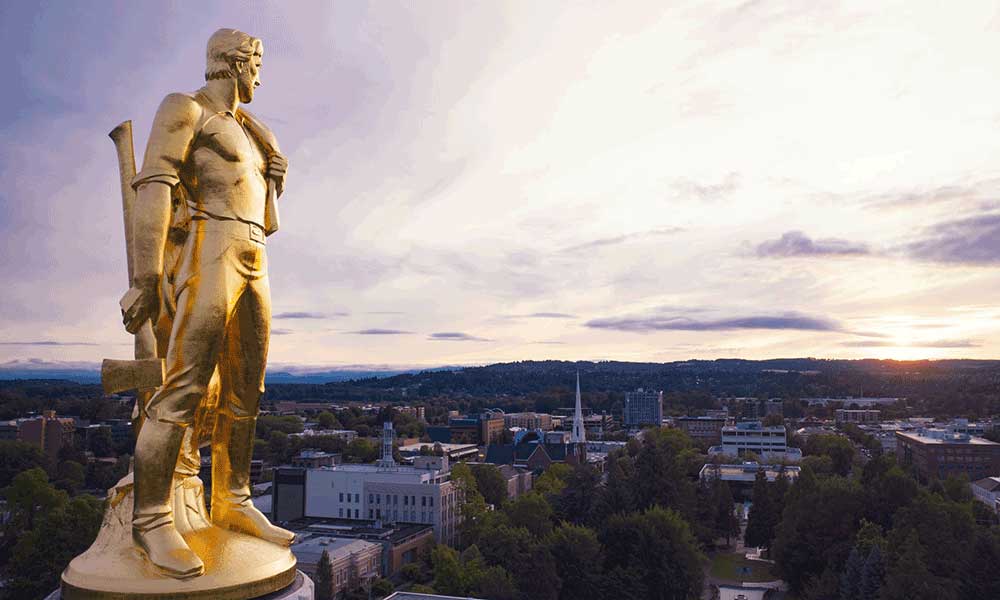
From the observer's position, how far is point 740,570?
167 ft

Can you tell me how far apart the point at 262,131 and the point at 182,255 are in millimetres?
1689

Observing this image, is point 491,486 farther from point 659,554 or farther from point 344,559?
point 659,554

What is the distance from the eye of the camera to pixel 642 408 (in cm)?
16438

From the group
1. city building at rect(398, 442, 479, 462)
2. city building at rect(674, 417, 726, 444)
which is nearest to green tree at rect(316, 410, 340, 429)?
city building at rect(398, 442, 479, 462)

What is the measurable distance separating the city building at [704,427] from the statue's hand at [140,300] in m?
122

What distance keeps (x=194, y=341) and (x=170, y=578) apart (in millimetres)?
2168

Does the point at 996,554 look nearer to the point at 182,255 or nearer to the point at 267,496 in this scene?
the point at 182,255

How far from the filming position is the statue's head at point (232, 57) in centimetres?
908

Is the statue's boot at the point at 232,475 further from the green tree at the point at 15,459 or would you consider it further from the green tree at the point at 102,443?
the green tree at the point at 102,443

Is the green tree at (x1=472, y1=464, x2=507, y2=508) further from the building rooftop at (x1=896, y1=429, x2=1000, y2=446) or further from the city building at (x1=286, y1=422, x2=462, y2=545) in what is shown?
the building rooftop at (x1=896, y1=429, x2=1000, y2=446)

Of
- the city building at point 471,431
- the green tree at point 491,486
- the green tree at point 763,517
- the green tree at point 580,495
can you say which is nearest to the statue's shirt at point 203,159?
the green tree at point 580,495

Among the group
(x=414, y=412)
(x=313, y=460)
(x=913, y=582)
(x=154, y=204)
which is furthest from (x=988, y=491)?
(x=414, y=412)

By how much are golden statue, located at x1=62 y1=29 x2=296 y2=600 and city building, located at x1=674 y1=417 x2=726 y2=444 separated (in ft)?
398

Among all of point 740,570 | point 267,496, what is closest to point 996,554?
point 740,570
